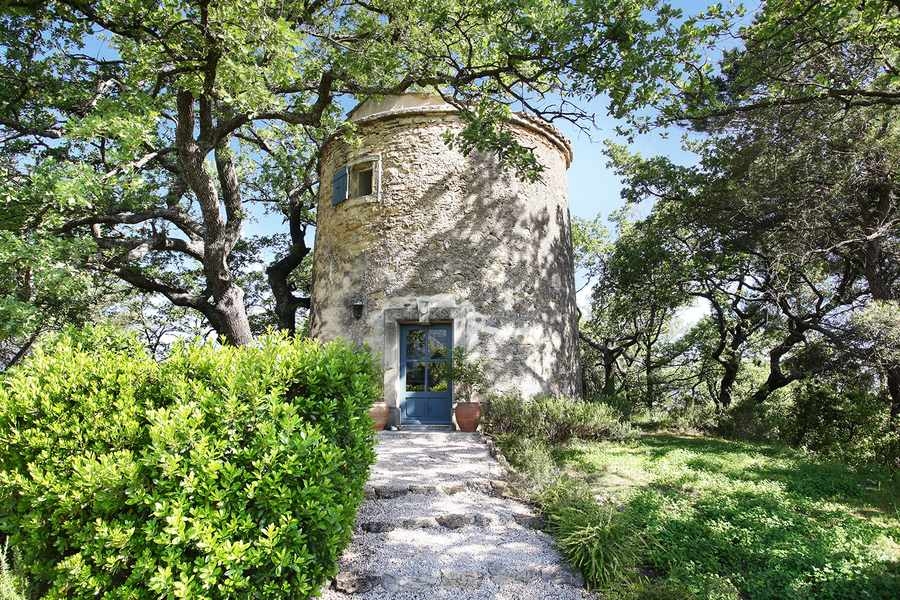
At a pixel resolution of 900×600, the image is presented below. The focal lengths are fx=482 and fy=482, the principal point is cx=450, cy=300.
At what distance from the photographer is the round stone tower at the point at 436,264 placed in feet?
31.6

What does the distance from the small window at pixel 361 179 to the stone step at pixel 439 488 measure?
22.6 feet

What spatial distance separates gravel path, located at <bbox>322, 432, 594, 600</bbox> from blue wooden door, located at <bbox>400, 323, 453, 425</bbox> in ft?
10.5

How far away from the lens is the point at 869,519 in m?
5.01

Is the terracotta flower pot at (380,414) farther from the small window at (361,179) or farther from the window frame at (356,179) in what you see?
the small window at (361,179)

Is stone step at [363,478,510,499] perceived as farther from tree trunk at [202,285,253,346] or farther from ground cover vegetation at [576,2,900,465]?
tree trunk at [202,285,253,346]

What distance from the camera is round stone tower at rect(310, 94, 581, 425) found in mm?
9617

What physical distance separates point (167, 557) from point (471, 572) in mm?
2183

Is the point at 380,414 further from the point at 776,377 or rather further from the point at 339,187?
the point at 776,377

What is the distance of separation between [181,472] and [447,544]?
2398 millimetres

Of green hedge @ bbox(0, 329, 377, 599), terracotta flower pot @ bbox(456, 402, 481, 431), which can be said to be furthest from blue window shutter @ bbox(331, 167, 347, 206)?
green hedge @ bbox(0, 329, 377, 599)

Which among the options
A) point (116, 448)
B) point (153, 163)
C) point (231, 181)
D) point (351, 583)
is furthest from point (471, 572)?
point (153, 163)

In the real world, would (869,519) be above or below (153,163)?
below

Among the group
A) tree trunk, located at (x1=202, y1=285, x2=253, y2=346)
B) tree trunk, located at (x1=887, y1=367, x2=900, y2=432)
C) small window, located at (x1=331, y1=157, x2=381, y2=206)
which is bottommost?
tree trunk, located at (x1=887, y1=367, x2=900, y2=432)

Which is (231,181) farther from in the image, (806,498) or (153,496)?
(806,498)
